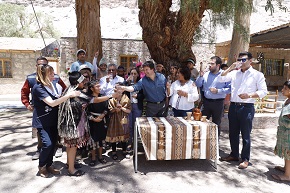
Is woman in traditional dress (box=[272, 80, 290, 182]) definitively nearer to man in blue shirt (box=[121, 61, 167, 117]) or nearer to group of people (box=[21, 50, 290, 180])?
group of people (box=[21, 50, 290, 180])

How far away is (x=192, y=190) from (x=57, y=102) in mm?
2095

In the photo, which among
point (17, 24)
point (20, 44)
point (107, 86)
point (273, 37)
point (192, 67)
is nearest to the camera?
point (107, 86)

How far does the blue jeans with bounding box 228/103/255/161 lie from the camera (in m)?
3.66

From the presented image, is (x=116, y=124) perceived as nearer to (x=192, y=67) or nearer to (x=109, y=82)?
(x=109, y=82)

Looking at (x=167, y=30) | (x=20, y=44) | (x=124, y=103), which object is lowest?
(x=124, y=103)

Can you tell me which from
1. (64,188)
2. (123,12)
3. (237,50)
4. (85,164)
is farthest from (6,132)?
(123,12)

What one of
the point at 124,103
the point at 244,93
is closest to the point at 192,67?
the point at 244,93

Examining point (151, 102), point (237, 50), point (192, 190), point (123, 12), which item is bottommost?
point (192, 190)

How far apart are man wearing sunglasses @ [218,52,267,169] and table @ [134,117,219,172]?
463 millimetres

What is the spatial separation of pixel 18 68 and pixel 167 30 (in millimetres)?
11576

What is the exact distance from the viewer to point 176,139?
11.7ft

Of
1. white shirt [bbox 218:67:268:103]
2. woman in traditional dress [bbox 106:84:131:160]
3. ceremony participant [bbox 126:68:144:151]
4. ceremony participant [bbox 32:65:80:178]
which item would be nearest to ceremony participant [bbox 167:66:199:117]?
ceremony participant [bbox 126:68:144:151]

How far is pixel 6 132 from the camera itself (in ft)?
18.6

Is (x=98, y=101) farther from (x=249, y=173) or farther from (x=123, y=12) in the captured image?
(x=123, y=12)
